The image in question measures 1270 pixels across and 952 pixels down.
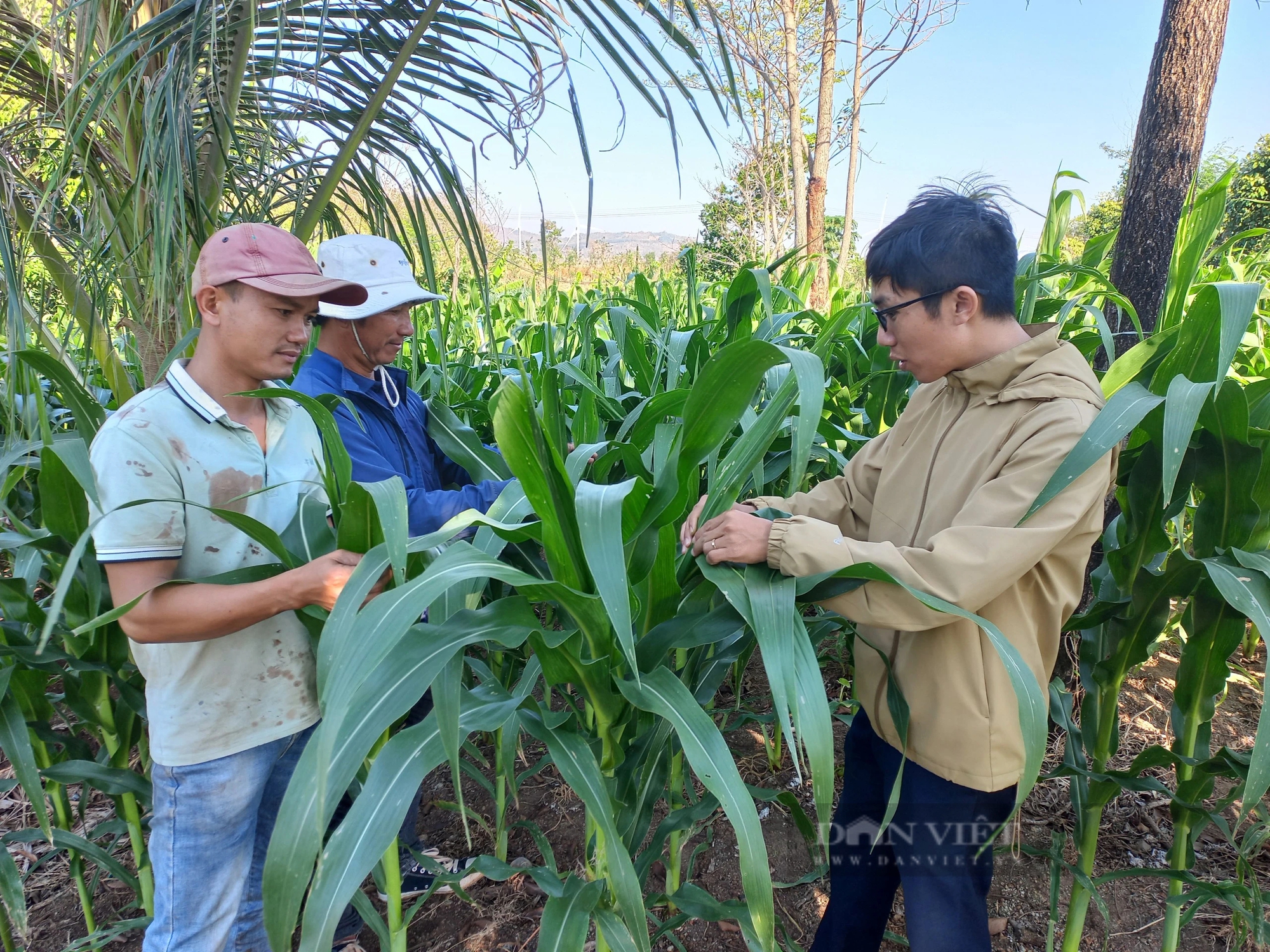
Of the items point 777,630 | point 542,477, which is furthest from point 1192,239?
point 542,477

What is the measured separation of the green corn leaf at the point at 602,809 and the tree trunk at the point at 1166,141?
1785 mm

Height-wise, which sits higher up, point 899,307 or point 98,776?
point 899,307

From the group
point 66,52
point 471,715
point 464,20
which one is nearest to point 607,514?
point 471,715

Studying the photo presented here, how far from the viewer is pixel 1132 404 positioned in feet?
2.85

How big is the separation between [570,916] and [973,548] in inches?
27.2

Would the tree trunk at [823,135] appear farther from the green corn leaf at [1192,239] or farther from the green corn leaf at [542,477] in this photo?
the green corn leaf at [542,477]

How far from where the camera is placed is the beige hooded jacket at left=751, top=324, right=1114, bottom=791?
862mm

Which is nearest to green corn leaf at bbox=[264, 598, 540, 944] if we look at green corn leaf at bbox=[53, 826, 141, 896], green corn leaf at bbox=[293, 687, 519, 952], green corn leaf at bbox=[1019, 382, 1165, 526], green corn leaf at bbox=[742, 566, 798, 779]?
green corn leaf at bbox=[293, 687, 519, 952]

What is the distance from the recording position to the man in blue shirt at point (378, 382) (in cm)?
126

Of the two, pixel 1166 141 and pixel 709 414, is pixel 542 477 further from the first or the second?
pixel 1166 141

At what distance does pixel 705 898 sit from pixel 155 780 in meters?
0.85

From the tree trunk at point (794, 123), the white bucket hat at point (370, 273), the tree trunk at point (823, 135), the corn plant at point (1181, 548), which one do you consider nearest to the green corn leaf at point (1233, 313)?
the corn plant at point (1181, 548)

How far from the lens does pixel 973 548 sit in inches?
33.6

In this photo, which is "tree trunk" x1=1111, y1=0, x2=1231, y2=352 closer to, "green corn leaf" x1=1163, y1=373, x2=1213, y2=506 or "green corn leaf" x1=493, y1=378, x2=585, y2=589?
"green corn leaf" x1=1163, y1=373, x2=1213, y2=506
